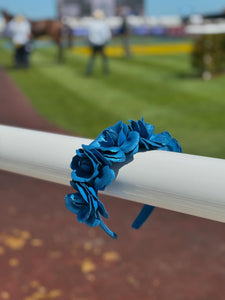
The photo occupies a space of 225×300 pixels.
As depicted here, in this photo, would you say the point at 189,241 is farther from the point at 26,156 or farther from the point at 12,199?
the point at 26,156

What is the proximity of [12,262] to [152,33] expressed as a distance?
33.1 metres

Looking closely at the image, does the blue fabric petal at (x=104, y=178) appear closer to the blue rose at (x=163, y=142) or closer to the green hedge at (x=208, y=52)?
the blue rose at (x=163, y=142)

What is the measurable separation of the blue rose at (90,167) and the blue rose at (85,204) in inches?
0.8

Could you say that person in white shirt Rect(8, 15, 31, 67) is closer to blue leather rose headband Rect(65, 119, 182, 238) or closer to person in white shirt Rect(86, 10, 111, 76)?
person in white shirt Rect(86, 10, 111, 76)

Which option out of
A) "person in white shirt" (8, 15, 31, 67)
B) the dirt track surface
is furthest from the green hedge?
the dirt track surface

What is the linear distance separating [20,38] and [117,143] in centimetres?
1530

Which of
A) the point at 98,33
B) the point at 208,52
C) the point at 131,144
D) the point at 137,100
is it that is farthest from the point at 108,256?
the point at 98,33

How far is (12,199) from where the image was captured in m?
4.61

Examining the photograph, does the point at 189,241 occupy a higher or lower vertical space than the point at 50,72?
higher

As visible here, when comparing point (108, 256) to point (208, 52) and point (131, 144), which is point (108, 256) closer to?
point (131, 144)

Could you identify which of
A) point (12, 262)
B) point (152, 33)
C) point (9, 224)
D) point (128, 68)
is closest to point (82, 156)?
point (12, 262)

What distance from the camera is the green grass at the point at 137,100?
7.10m

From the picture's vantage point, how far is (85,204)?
1.11 m

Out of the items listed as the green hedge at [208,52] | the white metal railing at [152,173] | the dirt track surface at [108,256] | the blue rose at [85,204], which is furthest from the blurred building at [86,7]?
the blue rose at [85,204]
